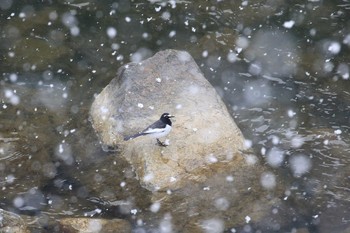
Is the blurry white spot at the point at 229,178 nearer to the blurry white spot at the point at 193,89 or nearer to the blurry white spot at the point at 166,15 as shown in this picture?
the blurry white spot at the point at 193,89

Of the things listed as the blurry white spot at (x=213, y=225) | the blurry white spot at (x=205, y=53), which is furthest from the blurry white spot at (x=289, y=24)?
the blurry white spot at (x=213, y=225)

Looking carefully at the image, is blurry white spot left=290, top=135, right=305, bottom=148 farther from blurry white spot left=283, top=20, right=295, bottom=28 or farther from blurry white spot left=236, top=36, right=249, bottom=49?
blurry white spot left=283, top=20, right=295, bottom=28

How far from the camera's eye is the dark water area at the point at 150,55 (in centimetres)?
1029

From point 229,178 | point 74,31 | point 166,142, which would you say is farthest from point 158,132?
point 74,31

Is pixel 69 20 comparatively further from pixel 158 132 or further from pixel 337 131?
pixel 337 131

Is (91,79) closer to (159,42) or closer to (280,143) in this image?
(159,42)

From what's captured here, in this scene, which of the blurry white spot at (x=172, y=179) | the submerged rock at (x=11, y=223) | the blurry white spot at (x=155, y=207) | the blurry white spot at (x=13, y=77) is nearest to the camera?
the submerged rock at (x=11, y=223)

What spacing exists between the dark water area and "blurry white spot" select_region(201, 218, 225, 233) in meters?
0.11

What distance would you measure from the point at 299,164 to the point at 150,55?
495 centimetres

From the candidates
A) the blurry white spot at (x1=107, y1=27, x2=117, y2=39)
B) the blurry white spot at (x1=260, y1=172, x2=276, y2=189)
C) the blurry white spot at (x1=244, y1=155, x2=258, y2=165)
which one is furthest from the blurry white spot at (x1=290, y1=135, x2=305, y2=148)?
the blurry white spot at (x1=107, y1=27, x2=117, y2=39)

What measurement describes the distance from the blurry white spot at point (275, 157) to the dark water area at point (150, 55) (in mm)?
29

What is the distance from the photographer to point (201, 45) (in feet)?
47.3

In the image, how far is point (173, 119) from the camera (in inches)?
432

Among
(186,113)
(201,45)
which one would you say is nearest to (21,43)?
(201,45)
